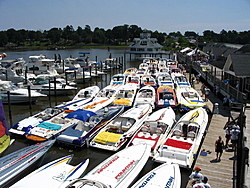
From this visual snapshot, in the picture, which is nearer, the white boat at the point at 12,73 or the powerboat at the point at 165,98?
the powerboat at the point at 165,98

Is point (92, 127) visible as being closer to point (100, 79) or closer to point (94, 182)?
point (94, 182)

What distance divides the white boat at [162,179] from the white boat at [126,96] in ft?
34.7

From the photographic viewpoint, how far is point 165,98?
66.4ft

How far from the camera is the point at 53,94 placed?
88.9 ft

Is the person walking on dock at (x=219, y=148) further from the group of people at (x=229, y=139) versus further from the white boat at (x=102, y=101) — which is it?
the white boat at (x=102, y=101)

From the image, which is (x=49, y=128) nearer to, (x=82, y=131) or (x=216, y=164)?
(x=82, y=131)

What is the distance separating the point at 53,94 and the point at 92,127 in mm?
14701

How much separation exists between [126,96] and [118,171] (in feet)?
43.0

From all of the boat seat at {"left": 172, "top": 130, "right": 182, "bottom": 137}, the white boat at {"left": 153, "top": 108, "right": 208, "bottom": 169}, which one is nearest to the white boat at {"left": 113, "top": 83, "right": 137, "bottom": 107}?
the white boat at {"left": 153, "top": 108, "right": 208, "bottom": 169}

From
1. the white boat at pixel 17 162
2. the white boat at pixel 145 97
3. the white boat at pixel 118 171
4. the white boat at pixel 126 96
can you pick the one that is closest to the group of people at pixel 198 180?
the white boat at pixel 118 171

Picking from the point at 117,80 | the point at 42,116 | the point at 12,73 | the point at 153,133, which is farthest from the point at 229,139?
the point at 12,73

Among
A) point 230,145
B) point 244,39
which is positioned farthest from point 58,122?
point 244,39

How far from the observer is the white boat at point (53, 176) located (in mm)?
8641

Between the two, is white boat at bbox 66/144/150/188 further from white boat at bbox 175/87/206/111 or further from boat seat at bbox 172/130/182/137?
white boat at bbox 175/87/206/111
